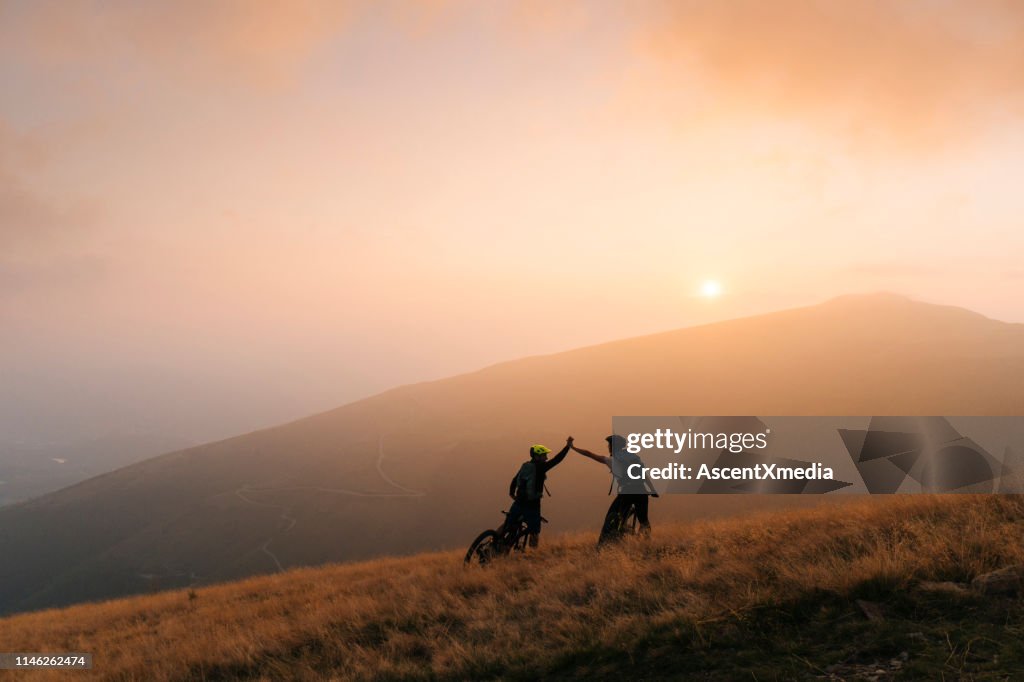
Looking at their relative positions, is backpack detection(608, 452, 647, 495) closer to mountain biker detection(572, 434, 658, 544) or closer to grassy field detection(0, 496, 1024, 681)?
mountain biker detection(572, 434, 658, 544)

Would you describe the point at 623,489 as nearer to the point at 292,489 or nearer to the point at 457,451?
the point at 457,451

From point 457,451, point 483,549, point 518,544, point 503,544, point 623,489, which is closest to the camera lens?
point 623,489

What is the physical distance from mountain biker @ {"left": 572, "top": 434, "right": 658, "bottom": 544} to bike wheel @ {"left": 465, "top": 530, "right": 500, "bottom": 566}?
2.44 meters

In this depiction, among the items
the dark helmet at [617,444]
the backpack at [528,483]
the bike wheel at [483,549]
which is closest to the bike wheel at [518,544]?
the bike wheel at [483,549]

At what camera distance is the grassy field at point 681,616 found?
5.68 metres

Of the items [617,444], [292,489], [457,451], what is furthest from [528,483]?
[292,489]

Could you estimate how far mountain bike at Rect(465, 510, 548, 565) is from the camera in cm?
1214

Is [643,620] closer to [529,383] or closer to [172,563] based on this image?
[172,563]

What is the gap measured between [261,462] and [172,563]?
5600 cm

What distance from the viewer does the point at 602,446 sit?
114188 millimetres

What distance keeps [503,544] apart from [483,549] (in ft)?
1.66

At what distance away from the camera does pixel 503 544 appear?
12227mm

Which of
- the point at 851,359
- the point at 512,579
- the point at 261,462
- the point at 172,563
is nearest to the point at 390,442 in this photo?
the point at 261,462

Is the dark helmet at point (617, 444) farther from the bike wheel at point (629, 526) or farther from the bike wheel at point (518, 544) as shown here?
the bike wheel at point (518, 544)
